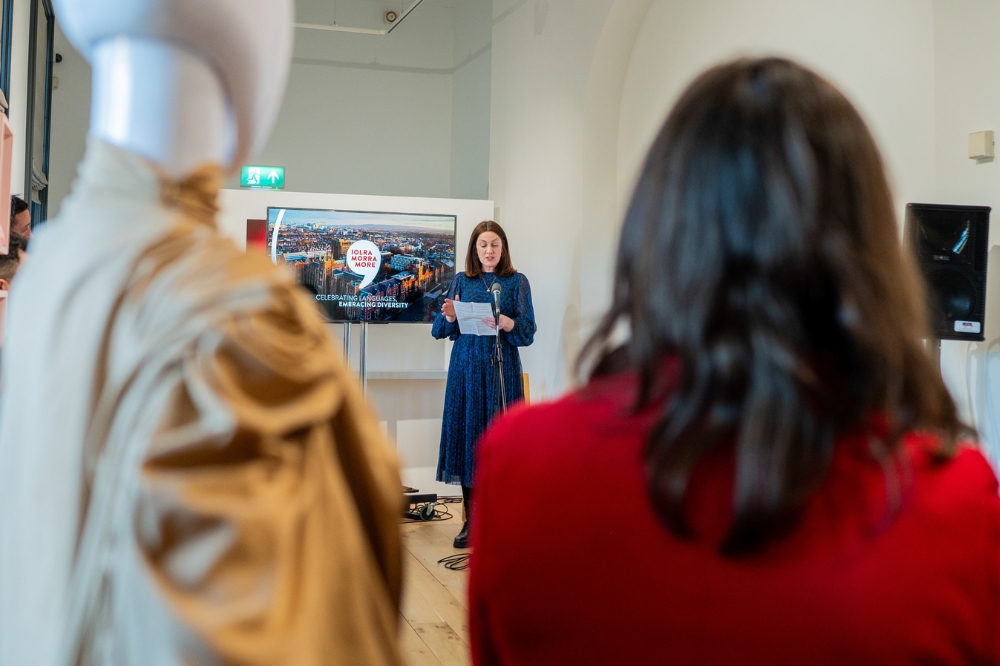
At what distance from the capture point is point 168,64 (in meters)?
0.68

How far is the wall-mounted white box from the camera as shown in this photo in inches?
112

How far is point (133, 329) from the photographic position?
577mm

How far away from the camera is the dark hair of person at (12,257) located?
2.72 metres

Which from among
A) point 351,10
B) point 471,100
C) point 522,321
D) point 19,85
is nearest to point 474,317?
point 522,321

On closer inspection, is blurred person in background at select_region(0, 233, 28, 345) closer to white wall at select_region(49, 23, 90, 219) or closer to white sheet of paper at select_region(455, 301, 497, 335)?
white sheet of paper at select_region(455, 301, 497, 335)

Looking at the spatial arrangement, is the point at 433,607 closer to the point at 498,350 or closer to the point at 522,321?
the point at 498,350

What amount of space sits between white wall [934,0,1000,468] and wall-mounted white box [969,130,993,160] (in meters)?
0.03

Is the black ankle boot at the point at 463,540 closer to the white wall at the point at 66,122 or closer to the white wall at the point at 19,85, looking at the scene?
the white wall at the point at 19,85

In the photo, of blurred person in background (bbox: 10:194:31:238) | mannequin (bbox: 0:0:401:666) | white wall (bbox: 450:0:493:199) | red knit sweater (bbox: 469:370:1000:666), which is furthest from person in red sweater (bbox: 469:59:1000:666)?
white wall (bbox: 450:0:493:199)

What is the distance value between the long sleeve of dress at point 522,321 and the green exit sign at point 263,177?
3.30 meters

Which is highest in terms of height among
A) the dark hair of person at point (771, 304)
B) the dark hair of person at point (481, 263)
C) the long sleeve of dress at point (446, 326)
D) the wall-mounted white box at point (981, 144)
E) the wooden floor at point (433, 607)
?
the wall-mounted white box at point (981, 144)

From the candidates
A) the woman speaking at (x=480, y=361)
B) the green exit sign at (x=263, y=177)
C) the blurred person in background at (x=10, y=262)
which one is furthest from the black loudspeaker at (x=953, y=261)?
the green exit sign at (x=263, y=177)

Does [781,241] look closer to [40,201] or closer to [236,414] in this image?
[236,414]

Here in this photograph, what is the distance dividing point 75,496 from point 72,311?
0.42ft
